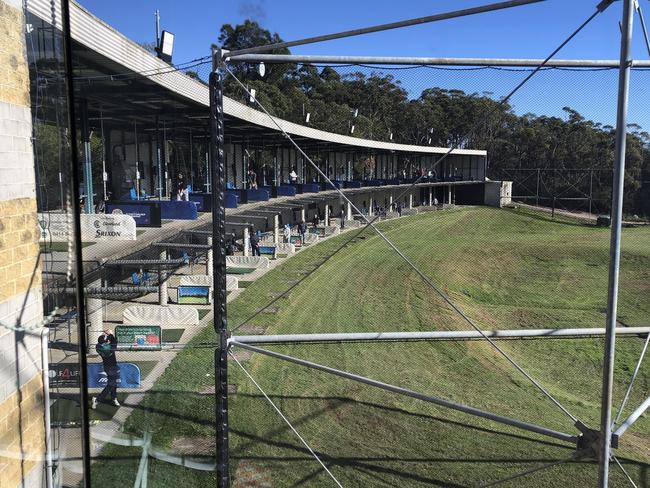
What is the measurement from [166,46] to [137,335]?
6.04 metres

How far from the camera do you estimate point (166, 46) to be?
11.9 metres

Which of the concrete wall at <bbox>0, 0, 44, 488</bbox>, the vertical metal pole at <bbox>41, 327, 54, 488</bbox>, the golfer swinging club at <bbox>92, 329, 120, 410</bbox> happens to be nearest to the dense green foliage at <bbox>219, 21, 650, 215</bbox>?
the concrete wall at <bbox>0, 0, 44, 488</bbox>

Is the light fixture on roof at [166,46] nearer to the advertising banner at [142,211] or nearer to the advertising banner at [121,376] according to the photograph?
the advertising banner at [142,211]

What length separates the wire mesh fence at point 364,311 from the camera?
4.84 meters

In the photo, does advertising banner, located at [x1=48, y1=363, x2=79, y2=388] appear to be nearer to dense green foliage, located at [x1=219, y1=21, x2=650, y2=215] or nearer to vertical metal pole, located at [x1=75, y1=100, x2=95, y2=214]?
dense green foliage, located at [x1=219, y1=21, x2=650, y2=215]

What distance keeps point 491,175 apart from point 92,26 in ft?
20.4

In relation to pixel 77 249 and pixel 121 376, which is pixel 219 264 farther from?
pixel 121 376

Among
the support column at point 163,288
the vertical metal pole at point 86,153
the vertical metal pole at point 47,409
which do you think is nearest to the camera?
the vertical metal pole at point 47,409

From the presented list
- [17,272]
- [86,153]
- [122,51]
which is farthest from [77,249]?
[86,153]

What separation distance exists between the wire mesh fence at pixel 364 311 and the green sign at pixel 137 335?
26 mm

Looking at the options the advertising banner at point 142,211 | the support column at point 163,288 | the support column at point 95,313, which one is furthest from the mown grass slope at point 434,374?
the advertising banner at point 142,211

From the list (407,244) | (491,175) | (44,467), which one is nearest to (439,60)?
(44,467)

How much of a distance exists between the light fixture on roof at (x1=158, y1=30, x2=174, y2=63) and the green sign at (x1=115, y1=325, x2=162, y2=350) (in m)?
5.47

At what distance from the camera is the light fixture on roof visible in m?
11.6
